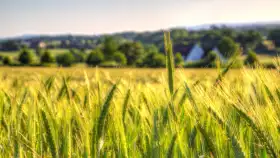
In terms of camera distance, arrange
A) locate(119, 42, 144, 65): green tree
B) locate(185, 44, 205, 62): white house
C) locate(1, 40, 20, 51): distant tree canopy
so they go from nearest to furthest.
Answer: locate(185, 44, 205, 62): white house, locate(119, 42, 144, 65): green tree, locate(1, 40, 20, 51): distant tree canopy

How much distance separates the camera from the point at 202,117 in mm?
1111

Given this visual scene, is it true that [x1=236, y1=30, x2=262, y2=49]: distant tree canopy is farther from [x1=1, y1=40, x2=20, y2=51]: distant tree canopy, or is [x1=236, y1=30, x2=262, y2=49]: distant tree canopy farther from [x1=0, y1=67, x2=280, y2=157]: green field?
[x1=0, y1=67, x2=280, y2=157]: green field

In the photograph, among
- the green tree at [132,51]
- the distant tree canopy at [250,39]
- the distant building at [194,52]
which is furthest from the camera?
the green tree at [132,51]

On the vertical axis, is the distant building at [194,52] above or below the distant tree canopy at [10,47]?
A: below

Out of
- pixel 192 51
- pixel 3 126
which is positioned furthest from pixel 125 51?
pixel 3 126

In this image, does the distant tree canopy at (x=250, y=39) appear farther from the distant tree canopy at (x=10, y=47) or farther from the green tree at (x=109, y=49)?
the distant tree canopy at (x=10, y=47)

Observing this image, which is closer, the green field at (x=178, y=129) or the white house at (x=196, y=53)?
the green field at (x=178, y=129)

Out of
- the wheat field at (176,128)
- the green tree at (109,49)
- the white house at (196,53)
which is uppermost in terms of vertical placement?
the wheat field at (176,128)

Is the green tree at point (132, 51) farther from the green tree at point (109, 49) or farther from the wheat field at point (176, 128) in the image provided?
the wheat field at point (176, 128)

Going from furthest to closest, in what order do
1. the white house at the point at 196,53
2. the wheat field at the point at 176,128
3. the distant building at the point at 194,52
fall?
the white house at the point at 196,53, the distant building at the point at 194,52, the wheat field at the point at 176,128

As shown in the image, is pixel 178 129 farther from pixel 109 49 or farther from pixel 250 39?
pixel 250 39

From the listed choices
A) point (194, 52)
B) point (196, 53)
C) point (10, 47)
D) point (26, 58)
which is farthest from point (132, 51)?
point (10, 47)

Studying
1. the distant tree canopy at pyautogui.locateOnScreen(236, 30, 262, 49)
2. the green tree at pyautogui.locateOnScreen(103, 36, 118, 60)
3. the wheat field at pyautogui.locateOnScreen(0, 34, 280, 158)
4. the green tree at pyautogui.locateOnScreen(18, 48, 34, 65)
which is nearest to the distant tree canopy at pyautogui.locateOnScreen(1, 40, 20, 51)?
the green tree at pyautogui.locateOnScreen(103, 36, 118, 60)

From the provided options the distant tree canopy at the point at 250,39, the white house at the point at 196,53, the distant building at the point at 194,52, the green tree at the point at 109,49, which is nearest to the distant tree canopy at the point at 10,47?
the green tree at the point at 109,49
